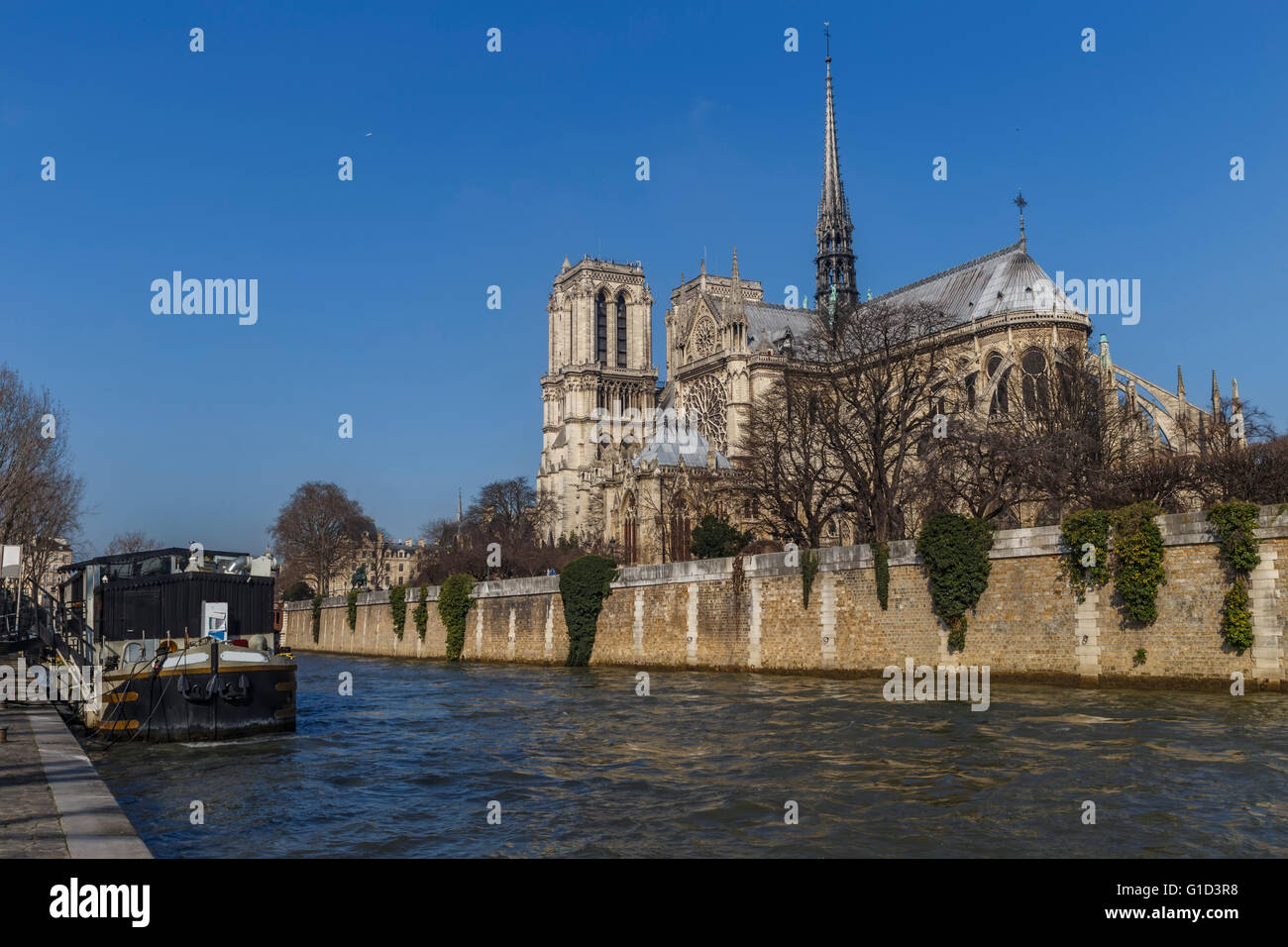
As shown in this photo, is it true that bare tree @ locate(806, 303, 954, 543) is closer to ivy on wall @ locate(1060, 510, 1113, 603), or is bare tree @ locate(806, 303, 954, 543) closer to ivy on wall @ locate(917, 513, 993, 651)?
ivy on wall @ locate(917, 513, 993, 651)

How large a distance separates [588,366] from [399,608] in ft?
167

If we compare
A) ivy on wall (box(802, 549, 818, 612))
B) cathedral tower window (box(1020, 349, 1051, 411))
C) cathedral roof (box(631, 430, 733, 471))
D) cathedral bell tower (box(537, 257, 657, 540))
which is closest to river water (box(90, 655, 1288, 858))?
ivy on wall (box(802, 549, 818, 612))

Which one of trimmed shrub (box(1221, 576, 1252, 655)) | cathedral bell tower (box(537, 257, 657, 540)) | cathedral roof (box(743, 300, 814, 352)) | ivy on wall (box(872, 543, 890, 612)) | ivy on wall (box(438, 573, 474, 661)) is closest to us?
trimmed shrub (box(1221, 576, 1252, 655))

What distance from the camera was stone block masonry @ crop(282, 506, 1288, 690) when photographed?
21.2 metres

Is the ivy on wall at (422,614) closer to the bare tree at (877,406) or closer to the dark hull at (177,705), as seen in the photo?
the bare tree at (877,406)

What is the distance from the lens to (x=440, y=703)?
28188 mm

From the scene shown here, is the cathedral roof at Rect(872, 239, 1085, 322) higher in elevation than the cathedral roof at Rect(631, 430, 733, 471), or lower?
higher

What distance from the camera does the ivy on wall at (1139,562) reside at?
22.0 metres

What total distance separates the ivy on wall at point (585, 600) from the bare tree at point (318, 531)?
5111 cm

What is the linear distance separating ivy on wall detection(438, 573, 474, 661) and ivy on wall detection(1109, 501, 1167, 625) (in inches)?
1238

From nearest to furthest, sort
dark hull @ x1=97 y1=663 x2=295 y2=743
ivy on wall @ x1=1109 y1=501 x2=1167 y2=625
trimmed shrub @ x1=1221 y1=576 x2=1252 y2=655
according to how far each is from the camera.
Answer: dark hull @ x1=97 y1=663 x2=295 y2=743
trimmed shrub @ x1=1221 y1=576 x2=1252 y2=655
ivy on wall @ x1=1109 y1=501 x2=1167 y2=625
